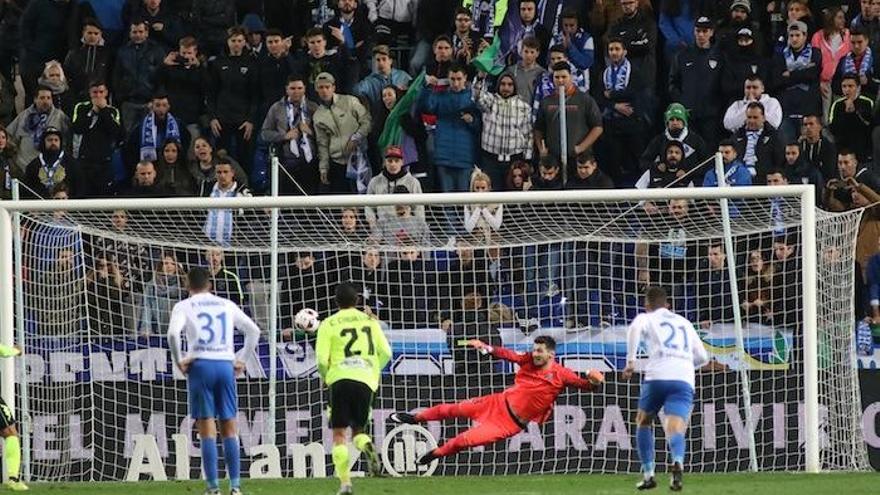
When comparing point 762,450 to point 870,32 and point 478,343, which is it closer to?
point 478,343

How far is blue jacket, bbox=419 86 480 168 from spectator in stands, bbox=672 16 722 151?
2560 mm

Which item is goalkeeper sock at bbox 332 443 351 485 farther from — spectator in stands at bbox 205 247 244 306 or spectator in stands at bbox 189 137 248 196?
spectator in stands at bbox 189 137 248 196

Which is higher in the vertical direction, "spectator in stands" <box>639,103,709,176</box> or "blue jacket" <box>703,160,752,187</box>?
"spectator in stands" <box>639,103,709,176</box>

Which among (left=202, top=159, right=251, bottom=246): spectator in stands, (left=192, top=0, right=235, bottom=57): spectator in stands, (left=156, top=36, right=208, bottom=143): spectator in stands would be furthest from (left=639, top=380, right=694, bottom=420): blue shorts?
(left=192, top=0, right=235, bottom=57): spectator in stands

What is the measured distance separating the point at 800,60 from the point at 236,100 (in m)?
6.95

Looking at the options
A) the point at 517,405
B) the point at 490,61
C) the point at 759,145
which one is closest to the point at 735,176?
the point at 759,145

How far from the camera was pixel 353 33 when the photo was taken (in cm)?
2691

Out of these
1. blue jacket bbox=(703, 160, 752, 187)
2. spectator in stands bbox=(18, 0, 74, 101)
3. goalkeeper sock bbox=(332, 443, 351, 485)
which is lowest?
goalkeeper sock bbox=(332, 443, 351, 485)

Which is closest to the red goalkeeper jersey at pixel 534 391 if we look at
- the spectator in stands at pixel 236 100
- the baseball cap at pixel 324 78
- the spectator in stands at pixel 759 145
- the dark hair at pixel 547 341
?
the dark hair at pixel 547 341

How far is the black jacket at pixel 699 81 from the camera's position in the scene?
83.0ft

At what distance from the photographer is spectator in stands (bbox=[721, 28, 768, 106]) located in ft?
82.9

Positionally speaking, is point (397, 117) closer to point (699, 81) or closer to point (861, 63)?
point (699, 81)

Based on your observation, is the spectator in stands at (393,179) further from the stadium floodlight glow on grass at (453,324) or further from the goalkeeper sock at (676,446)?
the goalkeeper sock at (676,446)

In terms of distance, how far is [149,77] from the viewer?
26750mm
